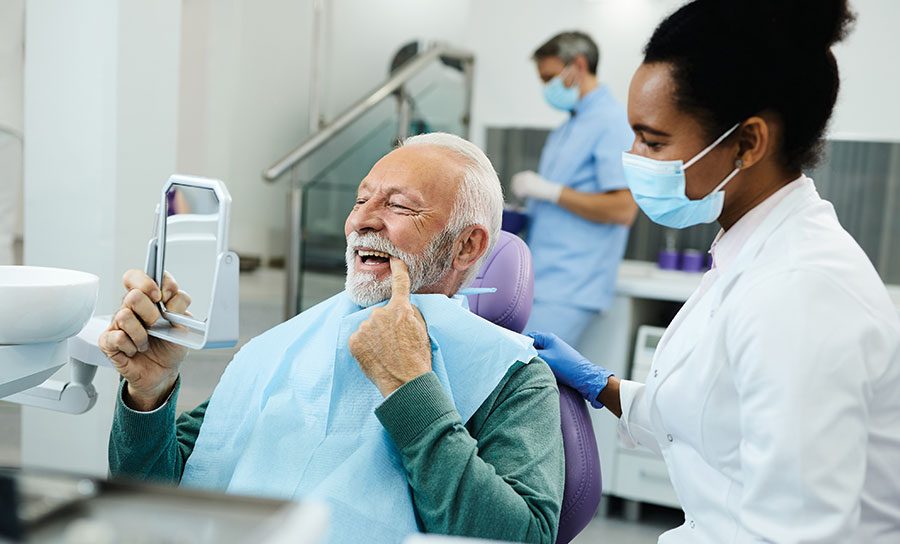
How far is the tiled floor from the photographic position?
230 cm

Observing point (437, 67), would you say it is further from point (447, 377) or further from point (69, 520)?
point (69, 520)

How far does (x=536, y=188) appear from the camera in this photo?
9.19ft

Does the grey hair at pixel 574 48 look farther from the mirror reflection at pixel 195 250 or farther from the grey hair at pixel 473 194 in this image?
the mirror reflection at pixel 195 250

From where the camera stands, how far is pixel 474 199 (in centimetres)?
146

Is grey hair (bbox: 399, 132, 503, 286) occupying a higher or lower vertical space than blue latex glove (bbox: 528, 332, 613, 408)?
higher

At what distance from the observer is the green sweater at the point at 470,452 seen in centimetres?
113

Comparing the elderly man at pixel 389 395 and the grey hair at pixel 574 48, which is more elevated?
the grey hair at pixel 574 48

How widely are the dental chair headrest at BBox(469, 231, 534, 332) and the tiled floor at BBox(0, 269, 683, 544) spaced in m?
0.50

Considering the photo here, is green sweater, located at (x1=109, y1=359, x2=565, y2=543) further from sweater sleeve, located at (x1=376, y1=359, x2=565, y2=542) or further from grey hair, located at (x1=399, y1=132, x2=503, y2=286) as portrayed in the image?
grey hair, located at (x1=399, y1=132, x2=503, y2=286)

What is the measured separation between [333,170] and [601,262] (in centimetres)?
132

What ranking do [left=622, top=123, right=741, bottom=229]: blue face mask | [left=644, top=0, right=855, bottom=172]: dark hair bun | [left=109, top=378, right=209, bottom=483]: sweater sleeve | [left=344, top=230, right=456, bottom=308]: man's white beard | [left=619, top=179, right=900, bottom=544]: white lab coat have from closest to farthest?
[left=619, top=179, right=900, bottom=544]: white lab coat → [left=644, top=0, right=855, bottom=172]: dark hair bun → [left=622, top=123, right=741, bottom=229]: blue face mask → [left=109, top=378, right=209, bottom=483]: sweater sleeve → [left=344, top=230, right=456, bottom=308]: man's white beard

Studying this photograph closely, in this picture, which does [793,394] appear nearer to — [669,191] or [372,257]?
[669,191]

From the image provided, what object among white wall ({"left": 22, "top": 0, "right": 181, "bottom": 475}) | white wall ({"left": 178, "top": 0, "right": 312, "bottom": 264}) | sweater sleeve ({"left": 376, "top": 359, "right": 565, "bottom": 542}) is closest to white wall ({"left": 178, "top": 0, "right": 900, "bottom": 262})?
white wall ({"left": 178, "top": 0, "right": 312, "bottom": 264})

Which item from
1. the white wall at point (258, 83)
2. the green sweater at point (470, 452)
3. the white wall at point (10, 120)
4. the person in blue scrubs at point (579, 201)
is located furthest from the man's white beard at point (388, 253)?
the white wall at point (258, 83)
